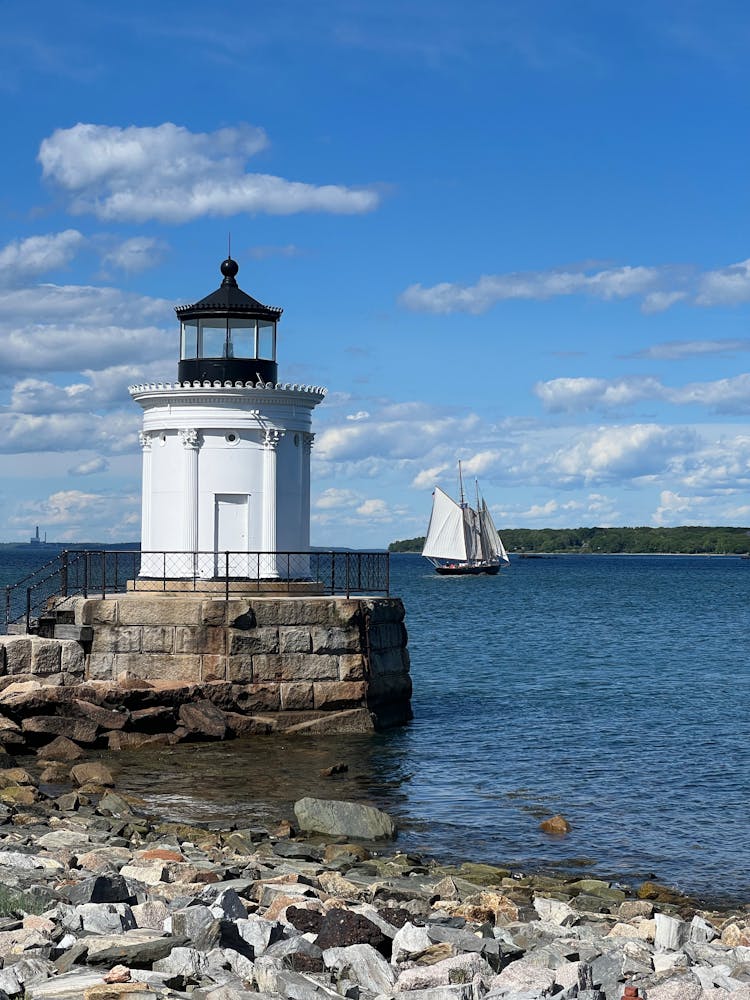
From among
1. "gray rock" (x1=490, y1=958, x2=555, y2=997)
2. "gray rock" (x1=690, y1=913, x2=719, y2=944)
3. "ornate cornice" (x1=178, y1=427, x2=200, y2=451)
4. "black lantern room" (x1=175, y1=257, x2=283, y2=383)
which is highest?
"black lantern room" (x1=175, y1=257, x2=283, y2=383)

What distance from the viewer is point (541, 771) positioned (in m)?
18.7

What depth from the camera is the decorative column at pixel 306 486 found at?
21953mm

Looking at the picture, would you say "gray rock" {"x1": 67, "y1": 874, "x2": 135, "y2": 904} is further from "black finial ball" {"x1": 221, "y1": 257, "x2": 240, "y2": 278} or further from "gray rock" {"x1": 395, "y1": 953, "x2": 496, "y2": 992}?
"black finial ball" {"x1": 221, "y1": 257, "x2": 240, "y2": 278}

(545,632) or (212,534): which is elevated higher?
(212,534)

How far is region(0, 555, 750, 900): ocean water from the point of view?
14.1m

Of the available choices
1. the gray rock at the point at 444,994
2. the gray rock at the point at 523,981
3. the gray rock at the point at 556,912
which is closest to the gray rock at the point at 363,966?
the gray rock at the point at 444,994

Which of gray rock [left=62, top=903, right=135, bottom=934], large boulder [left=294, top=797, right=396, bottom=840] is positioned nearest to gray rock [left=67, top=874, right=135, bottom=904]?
gray rock [left=62, top=903, right=135, bottom=934]

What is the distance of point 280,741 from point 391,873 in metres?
7.37

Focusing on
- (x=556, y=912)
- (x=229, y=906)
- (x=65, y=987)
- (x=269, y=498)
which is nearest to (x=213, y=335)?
(x=269, y=498)

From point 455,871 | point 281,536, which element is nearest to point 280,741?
point 281,536

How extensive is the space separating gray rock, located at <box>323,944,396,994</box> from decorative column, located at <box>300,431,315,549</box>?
14.3 m

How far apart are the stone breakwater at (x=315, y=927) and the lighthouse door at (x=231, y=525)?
27.7ft

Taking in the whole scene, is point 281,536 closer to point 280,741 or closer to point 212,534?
point 212,534

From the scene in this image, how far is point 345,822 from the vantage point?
1400 centimetres
